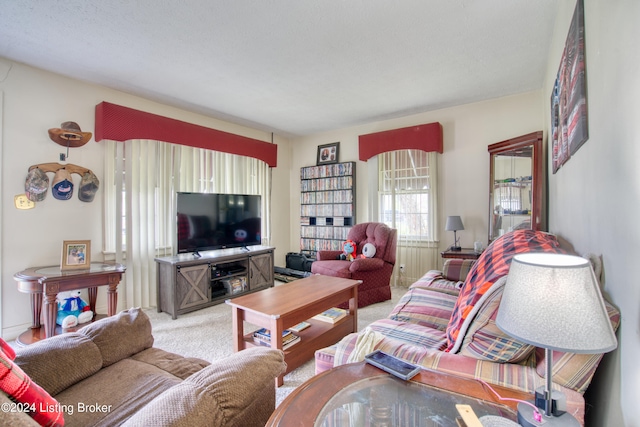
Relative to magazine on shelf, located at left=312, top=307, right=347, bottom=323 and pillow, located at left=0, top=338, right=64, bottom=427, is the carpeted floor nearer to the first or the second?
magazine on shelf, located at left=312, top=307, right=347, bottom=323

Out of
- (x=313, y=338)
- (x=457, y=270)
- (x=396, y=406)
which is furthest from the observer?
(x=457, y=270)

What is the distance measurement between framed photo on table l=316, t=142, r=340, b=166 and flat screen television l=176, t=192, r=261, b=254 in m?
1.50

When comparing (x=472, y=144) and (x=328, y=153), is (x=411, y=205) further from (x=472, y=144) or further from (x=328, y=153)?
(x=328, y=153)

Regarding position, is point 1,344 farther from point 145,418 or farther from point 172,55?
point 172,55

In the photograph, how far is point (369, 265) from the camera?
3.40m

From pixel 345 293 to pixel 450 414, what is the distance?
1.76 m

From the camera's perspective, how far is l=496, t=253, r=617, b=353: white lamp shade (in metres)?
0.63

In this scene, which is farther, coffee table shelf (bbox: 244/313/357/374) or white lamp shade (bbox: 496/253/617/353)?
coffee table shelf (bbox: 244/313/357/374)

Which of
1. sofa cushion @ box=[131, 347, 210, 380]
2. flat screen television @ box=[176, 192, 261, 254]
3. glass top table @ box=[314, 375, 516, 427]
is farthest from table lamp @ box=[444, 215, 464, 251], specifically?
sofa cushion @ box=[131, 347, 210, 380]

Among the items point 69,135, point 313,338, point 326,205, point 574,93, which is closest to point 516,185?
point 574,93

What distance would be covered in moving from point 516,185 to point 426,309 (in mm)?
2114

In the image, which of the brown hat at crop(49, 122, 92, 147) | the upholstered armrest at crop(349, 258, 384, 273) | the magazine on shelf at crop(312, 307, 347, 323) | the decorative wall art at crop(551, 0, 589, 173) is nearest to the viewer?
the decorative wall art at crop(551, 0, 589, 173)

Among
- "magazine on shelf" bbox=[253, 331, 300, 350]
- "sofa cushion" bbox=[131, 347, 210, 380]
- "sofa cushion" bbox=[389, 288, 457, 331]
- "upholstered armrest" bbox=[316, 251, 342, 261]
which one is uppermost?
"upholstered armrest" bbox=[316, 251, 342, 261]

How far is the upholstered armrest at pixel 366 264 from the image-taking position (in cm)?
333
